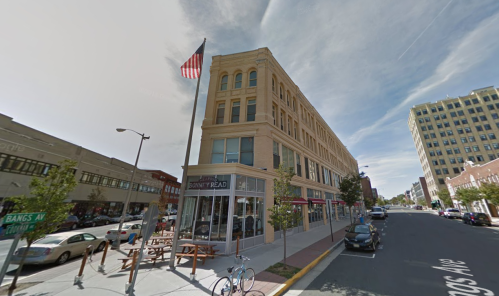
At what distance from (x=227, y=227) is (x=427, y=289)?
8.57m

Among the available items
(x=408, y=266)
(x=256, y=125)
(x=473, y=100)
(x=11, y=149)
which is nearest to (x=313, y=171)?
(x=256, y=125)

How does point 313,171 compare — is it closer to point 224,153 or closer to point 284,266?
point 224,153

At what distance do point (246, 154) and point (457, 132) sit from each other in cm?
9533

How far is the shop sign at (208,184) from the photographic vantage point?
11406mm

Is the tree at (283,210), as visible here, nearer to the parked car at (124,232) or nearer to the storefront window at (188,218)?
the storefront window at (188,218)

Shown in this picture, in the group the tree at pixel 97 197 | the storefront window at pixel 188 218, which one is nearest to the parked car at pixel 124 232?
the storefront window at pixel 188 218

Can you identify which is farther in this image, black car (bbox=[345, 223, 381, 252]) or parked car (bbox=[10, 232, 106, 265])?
black car (bbox=[345, 223, 381, 252])

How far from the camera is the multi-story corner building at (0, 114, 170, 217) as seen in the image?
73.6 ft

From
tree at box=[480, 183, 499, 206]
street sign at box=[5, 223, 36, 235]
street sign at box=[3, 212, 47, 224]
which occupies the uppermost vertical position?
tree at box=[480, 183, 499, 206]

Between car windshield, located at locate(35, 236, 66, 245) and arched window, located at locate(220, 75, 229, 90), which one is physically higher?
arched window, located at locate(220, 75, 229, 90)

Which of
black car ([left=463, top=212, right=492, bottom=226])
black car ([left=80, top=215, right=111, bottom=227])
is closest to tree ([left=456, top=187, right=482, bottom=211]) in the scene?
black car ([left=463, top=212, right=492, bottom=226])

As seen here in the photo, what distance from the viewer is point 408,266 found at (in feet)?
28.4

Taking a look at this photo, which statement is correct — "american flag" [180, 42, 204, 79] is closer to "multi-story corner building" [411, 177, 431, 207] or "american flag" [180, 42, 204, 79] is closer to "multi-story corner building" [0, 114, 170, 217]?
"multi-story corner building" [0, 114, 170, 217]

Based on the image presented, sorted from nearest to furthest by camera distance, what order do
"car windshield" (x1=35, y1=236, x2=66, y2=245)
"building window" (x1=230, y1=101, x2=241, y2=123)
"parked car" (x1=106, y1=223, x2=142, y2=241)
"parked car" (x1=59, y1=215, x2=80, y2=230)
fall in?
1. "car windshield" (x1=35, y1=236, x2=66, y2=245)
2. "parked car" (x1=106, y1=223, x2=142, y2=241)
3. "building window" (x1=230, y1=101, x2=241, y2=123)
4. "parked car" (x1=59, y1=215, x2=80, y2=230)
